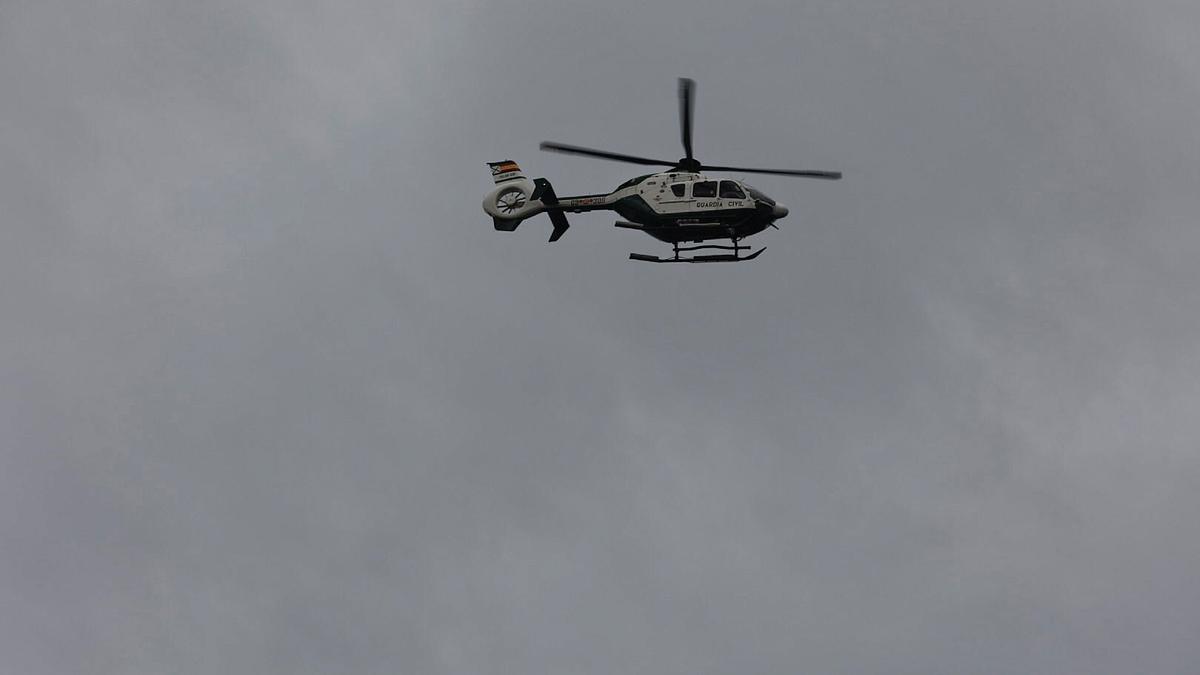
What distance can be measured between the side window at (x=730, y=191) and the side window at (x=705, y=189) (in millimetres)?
421

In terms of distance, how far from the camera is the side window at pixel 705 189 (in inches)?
2645

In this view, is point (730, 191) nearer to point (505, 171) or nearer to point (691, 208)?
point (691, 208)

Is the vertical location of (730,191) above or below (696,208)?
above

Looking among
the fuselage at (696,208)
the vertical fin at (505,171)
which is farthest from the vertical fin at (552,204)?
the fuselage at (696,208)

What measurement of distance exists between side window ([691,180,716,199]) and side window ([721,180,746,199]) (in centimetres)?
42

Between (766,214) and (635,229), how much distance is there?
19.4 feet

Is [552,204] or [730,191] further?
[552,204]

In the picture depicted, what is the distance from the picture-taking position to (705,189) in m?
67.2

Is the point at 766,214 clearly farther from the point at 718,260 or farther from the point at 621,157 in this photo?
the point at 621,157

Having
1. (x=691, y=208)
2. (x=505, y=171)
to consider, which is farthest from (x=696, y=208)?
(x=505, y=171)

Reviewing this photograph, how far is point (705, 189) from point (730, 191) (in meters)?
1.10

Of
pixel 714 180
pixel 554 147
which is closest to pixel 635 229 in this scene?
pixel 714 180

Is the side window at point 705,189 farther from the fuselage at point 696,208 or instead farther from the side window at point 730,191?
the side window at point 730,191

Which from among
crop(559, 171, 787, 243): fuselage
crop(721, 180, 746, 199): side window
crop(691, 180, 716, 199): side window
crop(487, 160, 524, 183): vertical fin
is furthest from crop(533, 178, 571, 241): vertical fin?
crop(721, 180, 746, 199): side window
